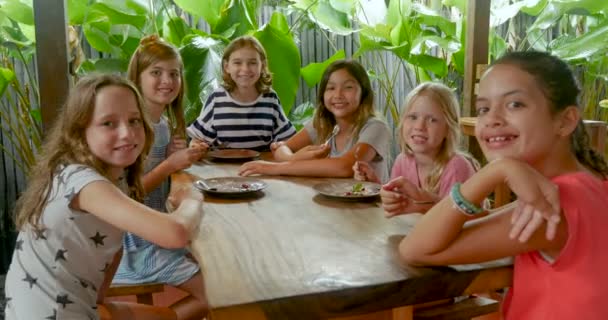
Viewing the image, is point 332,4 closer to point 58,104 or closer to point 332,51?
point 332,51

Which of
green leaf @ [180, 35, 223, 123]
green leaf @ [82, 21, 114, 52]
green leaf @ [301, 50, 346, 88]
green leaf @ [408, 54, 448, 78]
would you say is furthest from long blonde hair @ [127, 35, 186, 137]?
green leaf @ [408, 54, 448, 78]

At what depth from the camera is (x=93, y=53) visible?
394 cm

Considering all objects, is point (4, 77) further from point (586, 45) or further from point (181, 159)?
point (586, 45)

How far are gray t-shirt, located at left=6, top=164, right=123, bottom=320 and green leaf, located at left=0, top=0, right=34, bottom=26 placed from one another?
7.08ft

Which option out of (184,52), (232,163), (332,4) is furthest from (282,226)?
(332,4)

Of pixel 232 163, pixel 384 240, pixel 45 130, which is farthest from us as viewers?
pixel 45 130

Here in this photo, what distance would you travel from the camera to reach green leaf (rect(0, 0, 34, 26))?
10.3 feet

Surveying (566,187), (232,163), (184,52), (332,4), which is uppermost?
(332,4)

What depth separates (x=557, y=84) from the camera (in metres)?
1.08

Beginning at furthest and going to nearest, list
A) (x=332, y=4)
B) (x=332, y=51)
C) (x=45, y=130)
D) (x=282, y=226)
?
(x=332, y=51)
(x=332, y=4)
(x=45, y=130)
(x=282, y=226)

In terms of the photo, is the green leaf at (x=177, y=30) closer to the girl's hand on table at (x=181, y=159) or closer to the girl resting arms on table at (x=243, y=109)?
the girl resting arms on table at (x=243, y=109)

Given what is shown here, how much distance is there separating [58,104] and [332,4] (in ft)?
6.69

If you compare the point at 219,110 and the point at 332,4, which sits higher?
the point at 332,4

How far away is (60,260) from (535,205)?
1.05 metres
